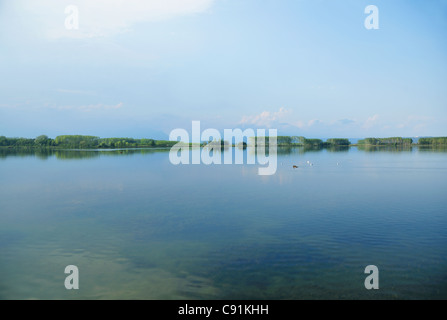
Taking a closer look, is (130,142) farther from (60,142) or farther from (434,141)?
(434,141)

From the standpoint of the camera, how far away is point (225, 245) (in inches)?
396

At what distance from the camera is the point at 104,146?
129 metres

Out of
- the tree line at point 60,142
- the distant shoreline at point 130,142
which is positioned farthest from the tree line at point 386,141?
the tree line at point 60,142

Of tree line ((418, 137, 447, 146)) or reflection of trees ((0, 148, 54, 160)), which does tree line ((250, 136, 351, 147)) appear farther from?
reflection of trees ((0, 148, 54, 160))

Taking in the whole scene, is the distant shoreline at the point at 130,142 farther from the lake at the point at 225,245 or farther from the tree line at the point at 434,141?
the lake at the point at 225,245

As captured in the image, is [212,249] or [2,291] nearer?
[2,291]

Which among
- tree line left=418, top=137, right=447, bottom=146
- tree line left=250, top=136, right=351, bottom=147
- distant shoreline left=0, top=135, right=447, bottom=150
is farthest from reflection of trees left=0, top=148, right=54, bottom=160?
tree line left=418, top=137, right=447, bottom=146

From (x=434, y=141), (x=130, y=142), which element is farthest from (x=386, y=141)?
(x=130, y=142)

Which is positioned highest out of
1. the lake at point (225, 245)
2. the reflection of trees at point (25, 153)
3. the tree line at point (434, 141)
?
the tree line at point (434, 141)

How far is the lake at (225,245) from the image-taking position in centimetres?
721

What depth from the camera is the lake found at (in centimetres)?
721

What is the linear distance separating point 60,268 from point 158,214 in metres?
6.39
